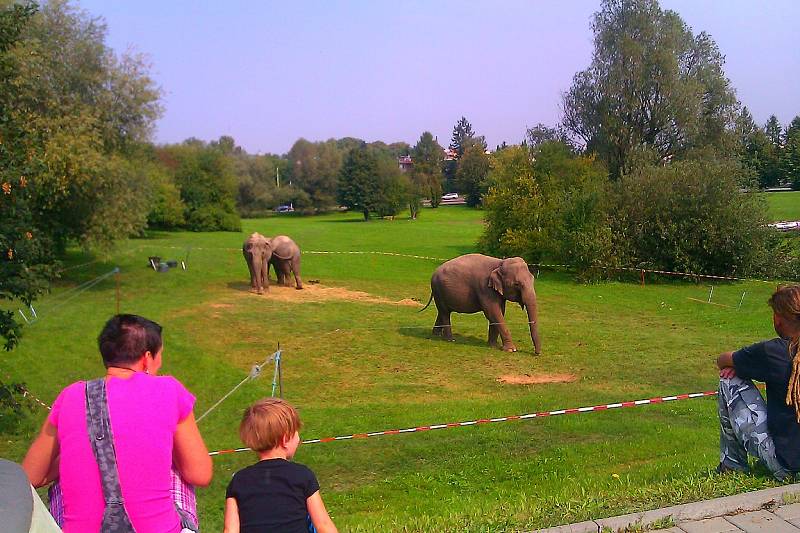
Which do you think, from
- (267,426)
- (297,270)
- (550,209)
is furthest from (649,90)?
(267,426)

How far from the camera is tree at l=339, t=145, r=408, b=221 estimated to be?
76.3 meters

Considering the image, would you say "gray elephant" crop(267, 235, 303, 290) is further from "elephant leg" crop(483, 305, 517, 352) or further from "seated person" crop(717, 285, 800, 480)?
"seated person" crop(717, 285, 800, 480)

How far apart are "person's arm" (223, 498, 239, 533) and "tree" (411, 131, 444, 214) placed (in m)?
74.0

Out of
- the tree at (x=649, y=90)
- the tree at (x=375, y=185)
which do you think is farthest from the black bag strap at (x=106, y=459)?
the tree at (x=375, y=185)

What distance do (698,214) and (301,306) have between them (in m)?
16.2

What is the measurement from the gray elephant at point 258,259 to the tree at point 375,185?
5085 centimetres

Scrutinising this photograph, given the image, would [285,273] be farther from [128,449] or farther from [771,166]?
[771,166]

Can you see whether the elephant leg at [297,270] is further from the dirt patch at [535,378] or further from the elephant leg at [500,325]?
the dirt patch at [535,378]

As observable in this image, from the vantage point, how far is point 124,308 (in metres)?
21.9

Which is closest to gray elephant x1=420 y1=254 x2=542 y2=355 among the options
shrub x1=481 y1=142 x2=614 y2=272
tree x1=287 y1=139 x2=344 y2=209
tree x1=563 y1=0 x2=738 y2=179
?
shrub x1=481 y1=142 x2=614 y2=272

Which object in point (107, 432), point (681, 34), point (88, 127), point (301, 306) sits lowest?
point (301, 306)

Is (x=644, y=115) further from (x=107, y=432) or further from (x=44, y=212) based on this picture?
(x=107, y=432)

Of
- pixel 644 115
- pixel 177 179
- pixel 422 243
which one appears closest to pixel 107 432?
pixel 644 115

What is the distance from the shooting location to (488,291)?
16.0 meters
